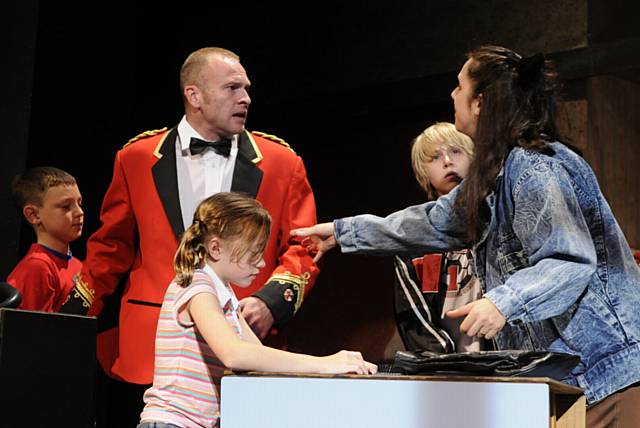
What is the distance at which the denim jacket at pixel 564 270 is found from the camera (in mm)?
1952

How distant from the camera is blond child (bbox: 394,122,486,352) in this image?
10.3 feet

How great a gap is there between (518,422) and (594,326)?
0.58 meters

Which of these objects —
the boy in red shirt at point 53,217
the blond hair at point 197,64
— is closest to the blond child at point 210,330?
the blond hair at point 197,64

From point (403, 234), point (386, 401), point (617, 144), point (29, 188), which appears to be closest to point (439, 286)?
point (403, 234)

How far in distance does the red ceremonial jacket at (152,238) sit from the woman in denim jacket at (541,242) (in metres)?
0.77

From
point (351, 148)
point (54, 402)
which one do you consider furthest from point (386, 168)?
point (54, 402)

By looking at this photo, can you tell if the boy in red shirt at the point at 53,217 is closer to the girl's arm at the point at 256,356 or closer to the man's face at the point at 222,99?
the man's face at the point at 222,99

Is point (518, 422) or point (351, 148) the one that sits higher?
point (351, 148)

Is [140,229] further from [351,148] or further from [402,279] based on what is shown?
[351,148]

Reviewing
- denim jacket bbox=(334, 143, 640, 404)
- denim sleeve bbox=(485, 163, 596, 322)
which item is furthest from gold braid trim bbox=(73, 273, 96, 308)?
denim sleeve bbox=(485, 163, 596, 322)

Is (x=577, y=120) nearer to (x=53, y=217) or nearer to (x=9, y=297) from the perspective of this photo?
(x=53, y=217)

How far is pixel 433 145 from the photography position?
342cm

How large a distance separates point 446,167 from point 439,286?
44 centimetres

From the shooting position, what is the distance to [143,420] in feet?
7.06
